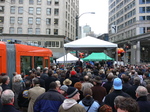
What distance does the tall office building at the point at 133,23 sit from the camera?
48.4 m

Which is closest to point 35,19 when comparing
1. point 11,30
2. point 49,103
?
point 11,30

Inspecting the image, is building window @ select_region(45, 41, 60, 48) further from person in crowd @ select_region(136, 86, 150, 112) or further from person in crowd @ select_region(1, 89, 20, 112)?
person in crowd @ select_region(1, 89, 20, 112)

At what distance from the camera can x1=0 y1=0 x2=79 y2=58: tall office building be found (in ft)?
151

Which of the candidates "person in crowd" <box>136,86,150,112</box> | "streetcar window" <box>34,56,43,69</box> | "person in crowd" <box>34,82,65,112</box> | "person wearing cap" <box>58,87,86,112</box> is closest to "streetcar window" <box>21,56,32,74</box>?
"streetcar window" <box>34,56,43,69</box>

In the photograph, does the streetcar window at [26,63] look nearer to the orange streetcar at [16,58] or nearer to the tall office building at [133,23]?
the orange streetcar at [16,58]

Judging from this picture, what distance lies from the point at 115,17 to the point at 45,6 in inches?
1368

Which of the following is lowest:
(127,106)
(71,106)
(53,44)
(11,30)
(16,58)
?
(71,106)

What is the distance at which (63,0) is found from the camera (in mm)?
48125

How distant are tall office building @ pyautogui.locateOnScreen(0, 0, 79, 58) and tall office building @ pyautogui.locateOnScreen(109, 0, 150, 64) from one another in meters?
15.2

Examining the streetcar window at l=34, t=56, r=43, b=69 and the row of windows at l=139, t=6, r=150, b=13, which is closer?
the streetcar window at l=34, t=56, r=43, b=69

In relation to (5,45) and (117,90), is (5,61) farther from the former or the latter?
(117,90)

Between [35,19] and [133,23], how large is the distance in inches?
1148

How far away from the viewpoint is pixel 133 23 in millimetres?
52781

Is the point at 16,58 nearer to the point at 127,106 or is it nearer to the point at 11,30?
the point at 127,106
